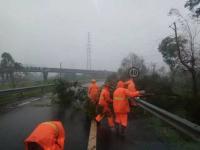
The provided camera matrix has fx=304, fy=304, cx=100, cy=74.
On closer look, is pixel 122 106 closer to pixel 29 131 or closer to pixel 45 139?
pixel 29 131

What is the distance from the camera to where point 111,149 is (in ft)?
21.8

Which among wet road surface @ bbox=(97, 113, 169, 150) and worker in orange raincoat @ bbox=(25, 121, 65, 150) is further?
wet road surface @ bbox=(97, 113, 169, 150)

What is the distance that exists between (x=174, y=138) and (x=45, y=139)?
4904 mm

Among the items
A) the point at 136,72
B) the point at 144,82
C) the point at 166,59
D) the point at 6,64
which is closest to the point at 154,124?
the point at 136,72

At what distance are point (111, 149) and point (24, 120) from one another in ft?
17.1

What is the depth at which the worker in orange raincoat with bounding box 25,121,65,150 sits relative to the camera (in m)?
3.40

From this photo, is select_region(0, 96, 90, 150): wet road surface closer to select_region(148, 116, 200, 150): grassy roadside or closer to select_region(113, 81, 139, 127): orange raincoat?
select_region(113, 81, 139, 127): orange raincoat

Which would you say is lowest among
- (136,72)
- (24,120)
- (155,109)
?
(24,120)

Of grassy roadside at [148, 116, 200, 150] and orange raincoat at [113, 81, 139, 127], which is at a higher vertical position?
orange raincoat at [113, 81, 139, 127]

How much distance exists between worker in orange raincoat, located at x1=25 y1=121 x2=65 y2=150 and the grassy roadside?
3.41 m

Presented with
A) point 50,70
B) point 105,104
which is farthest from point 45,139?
point 50,70

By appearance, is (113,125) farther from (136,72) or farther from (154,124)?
(136,72)

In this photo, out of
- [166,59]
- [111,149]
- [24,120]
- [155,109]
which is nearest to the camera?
[111,149]

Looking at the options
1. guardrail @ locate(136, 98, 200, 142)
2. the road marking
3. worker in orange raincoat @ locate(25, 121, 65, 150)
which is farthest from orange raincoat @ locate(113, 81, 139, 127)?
worker in orange raincoat @ locate(25, 121, 65, 150)
